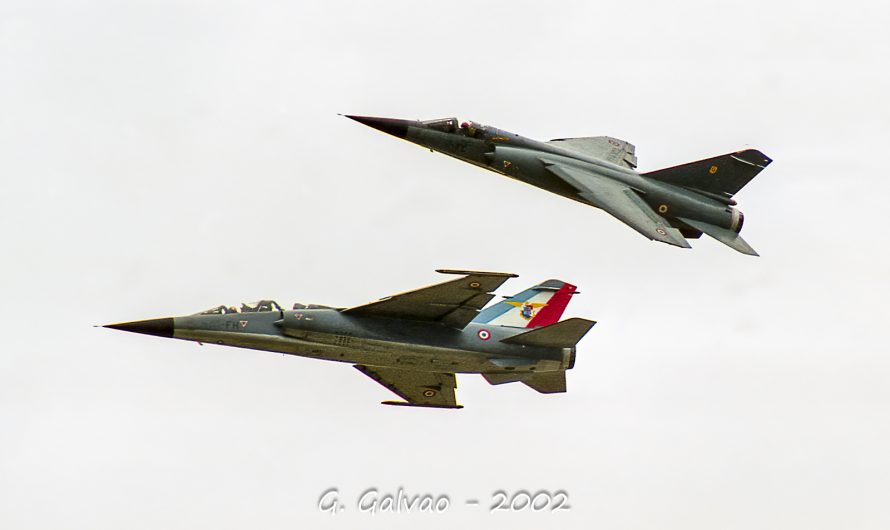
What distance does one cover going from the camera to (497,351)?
1719 inches

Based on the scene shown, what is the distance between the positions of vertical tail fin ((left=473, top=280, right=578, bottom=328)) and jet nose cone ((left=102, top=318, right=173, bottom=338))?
11592 millimetres

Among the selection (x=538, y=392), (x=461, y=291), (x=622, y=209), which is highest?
(x=622, y=209)

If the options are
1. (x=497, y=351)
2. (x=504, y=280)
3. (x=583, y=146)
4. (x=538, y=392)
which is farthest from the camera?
(x=583, y=146)

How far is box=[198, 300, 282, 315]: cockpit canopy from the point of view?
41.1 meters

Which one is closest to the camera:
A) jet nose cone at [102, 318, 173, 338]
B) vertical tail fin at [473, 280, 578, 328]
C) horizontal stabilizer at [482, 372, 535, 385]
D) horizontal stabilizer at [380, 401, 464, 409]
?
jet nose cone at [102, 318, 173, 338]

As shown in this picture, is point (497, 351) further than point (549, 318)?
No

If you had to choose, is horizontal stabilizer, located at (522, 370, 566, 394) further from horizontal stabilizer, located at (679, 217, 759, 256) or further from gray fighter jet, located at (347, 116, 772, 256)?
horizontal stabilizer, located at (679, 217, 759, 256)

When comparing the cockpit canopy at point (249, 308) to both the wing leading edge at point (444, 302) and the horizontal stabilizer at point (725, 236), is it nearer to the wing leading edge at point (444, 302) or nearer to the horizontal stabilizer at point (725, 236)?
the wing leading edge at point (444, 302)

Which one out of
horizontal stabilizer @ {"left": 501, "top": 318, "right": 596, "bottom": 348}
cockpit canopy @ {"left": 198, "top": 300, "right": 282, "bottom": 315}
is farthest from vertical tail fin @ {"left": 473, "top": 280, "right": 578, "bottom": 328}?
cockpit canopy @ {"left": 198, "top": 300, "right": 282, "bottom": 315}

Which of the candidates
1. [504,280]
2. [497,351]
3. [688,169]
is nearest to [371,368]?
[497,351]

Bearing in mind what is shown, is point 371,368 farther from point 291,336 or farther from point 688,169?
point 688,169

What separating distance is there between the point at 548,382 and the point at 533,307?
12.6ft

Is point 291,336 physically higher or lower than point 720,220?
lower

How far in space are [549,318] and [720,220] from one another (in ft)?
20.5
